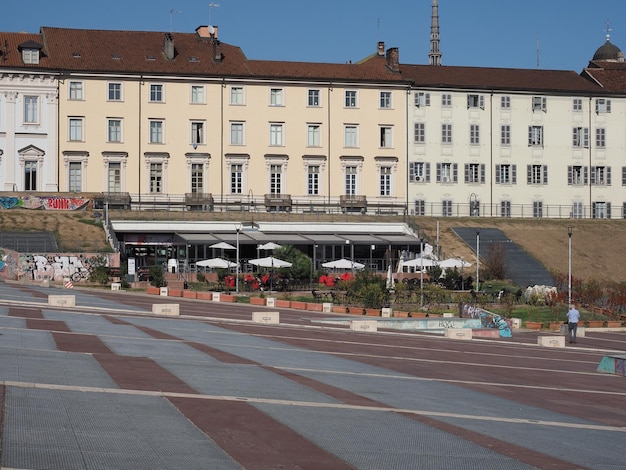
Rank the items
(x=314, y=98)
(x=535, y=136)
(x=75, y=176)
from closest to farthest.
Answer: (x=75, y=176) → (x=314, y=98) → (x=535, y=136)

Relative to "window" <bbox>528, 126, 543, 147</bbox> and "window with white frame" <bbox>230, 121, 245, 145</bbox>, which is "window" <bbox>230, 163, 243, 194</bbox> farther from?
"window" <bbox>528, 126, 543, 147</bbox>

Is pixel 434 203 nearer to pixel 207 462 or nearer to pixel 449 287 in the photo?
pixel 449 287

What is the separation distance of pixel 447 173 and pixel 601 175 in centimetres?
1502

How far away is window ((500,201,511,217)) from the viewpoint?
10194 centimetres

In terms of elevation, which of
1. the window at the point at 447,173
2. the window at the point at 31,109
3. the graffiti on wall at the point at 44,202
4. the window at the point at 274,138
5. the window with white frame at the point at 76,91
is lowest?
the graffiti on wall at the point at 44,202

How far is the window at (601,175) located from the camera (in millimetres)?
104062

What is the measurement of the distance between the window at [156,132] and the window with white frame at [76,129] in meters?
5.92

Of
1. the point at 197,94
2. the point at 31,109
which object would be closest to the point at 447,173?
the point at 197,94

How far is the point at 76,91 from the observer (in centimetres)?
9456

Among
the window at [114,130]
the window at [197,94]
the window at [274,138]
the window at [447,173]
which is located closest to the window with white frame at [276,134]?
the window at [274,138]

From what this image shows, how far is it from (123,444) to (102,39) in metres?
85.4

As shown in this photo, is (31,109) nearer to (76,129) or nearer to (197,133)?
(76,129)

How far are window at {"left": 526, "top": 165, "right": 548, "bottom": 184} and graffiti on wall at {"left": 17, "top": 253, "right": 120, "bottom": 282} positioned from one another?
45.7 m

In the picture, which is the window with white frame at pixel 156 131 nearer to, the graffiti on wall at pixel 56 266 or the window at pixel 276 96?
the window at pixel 276 96
